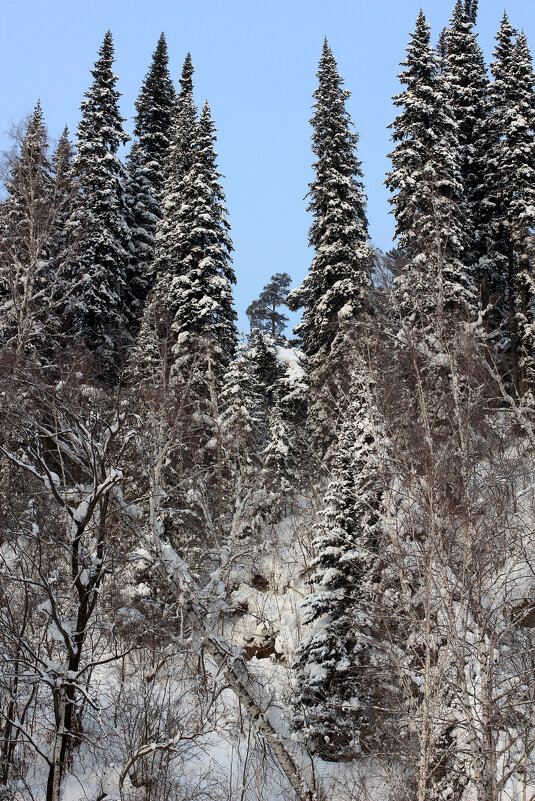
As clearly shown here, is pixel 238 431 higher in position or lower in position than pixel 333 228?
lower

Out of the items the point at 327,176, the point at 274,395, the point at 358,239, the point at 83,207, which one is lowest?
the point at 274,395

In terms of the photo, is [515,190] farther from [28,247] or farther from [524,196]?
[28,247]

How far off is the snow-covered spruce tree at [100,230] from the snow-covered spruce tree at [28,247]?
1948 mm

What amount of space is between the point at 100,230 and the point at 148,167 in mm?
10361

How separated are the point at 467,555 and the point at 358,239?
15295 mm

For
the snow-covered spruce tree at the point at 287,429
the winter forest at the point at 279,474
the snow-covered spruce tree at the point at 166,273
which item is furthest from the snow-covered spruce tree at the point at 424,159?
the snow-covered spruce tree at the point at 166,273

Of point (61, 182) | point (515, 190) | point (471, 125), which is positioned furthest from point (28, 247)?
point (471, 125)

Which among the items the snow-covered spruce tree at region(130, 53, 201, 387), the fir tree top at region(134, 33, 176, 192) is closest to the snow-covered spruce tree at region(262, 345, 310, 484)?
the snow-covered spruce tree at region(130, 53, 201, 387)

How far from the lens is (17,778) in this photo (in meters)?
10.2

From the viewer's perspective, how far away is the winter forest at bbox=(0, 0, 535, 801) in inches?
365

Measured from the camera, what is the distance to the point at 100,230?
25484 millimetres

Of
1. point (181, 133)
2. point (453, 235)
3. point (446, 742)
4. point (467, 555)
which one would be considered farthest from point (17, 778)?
point (181, 133)

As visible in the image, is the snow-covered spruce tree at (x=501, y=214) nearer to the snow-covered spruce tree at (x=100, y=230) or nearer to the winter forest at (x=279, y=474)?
the winter forest at (x=279, y=474)

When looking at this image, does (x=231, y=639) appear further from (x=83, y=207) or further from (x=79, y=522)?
(x=83, y=207)
